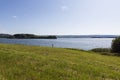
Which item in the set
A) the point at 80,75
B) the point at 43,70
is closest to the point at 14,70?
the point at 43,70

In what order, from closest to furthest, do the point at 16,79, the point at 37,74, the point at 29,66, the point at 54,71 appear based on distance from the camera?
1. the point at 16,79
2. the point at 37,74
3. the point at 54,71
4. the point at 29,66

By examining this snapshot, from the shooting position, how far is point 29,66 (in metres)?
13.1

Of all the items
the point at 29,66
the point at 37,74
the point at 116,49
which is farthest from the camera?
the point at 116,49

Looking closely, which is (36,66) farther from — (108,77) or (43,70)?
(108,77)

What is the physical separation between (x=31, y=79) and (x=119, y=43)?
1835 inches

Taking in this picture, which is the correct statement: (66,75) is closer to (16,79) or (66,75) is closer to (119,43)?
(16,79)

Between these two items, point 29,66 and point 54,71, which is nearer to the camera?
point 54,71

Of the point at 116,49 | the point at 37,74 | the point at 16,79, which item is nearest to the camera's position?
the point at 16,79

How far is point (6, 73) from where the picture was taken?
35.8 ft

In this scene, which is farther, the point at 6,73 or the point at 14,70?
the point at 14,70

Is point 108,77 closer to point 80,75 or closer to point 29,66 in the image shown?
point 80,75

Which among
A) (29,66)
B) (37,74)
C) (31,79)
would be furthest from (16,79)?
(29,66)

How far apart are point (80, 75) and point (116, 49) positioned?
44.4 metres

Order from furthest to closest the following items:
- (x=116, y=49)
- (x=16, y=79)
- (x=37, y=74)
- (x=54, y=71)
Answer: (x=116, y=49), (x=54, y=71), (x=37, y=74), (x=16, y=79)
